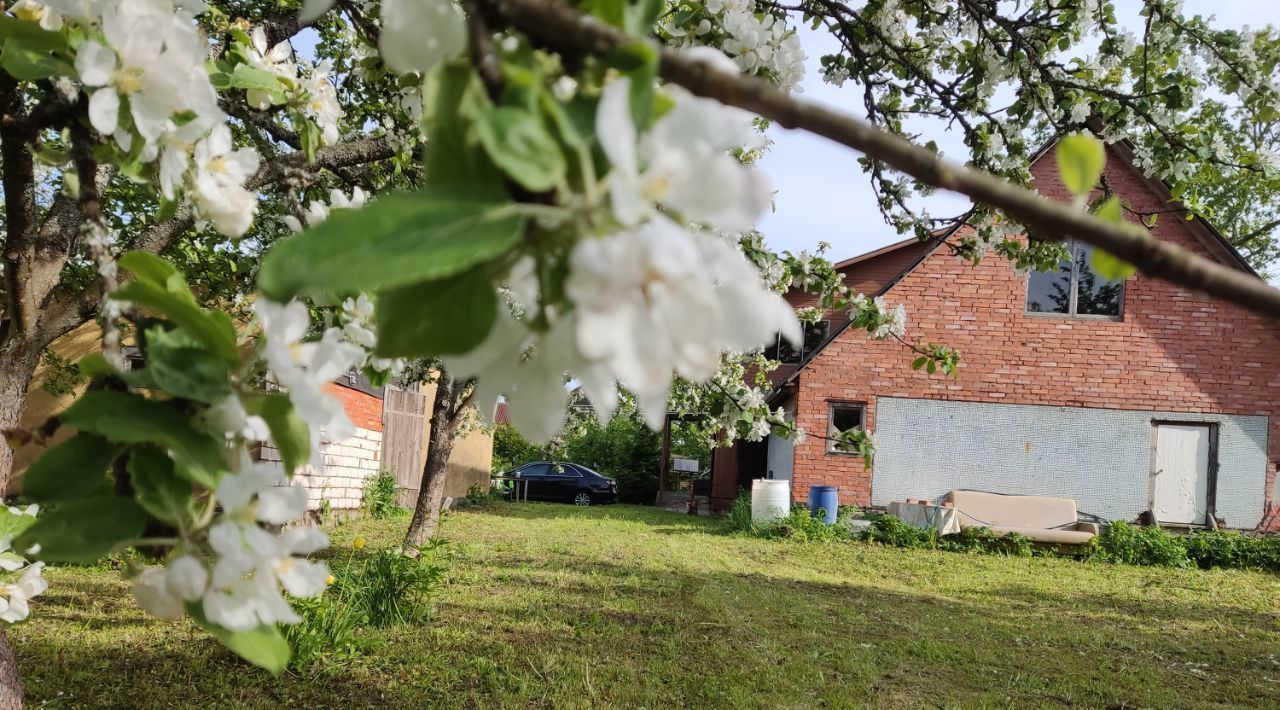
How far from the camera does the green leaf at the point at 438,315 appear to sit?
1.26ft

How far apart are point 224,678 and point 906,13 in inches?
161

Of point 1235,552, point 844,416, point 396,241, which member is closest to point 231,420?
point 396,241

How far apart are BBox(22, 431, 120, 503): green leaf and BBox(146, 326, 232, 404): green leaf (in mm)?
68

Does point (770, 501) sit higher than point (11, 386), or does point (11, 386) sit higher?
point (11, 386)

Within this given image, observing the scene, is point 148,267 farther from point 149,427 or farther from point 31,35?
point 31,35

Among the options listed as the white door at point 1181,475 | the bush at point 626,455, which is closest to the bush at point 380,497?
the bush at point 626,455

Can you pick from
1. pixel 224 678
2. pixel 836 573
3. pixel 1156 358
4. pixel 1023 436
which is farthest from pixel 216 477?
pixel 1156 358

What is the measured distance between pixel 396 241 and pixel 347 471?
9585mm

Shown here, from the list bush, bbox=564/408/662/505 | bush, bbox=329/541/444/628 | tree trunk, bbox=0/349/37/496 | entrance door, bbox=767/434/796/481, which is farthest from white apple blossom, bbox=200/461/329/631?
bush, bbox=564/408/662/505

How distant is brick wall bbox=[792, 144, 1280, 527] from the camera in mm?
10047

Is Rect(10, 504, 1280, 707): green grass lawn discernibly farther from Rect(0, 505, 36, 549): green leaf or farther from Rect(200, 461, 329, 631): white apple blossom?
Rect(200, 461, 329, 631): white apple blossom

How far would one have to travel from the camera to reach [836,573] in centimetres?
746

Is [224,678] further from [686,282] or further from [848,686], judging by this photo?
[686,282]

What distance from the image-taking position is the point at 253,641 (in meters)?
0.54
